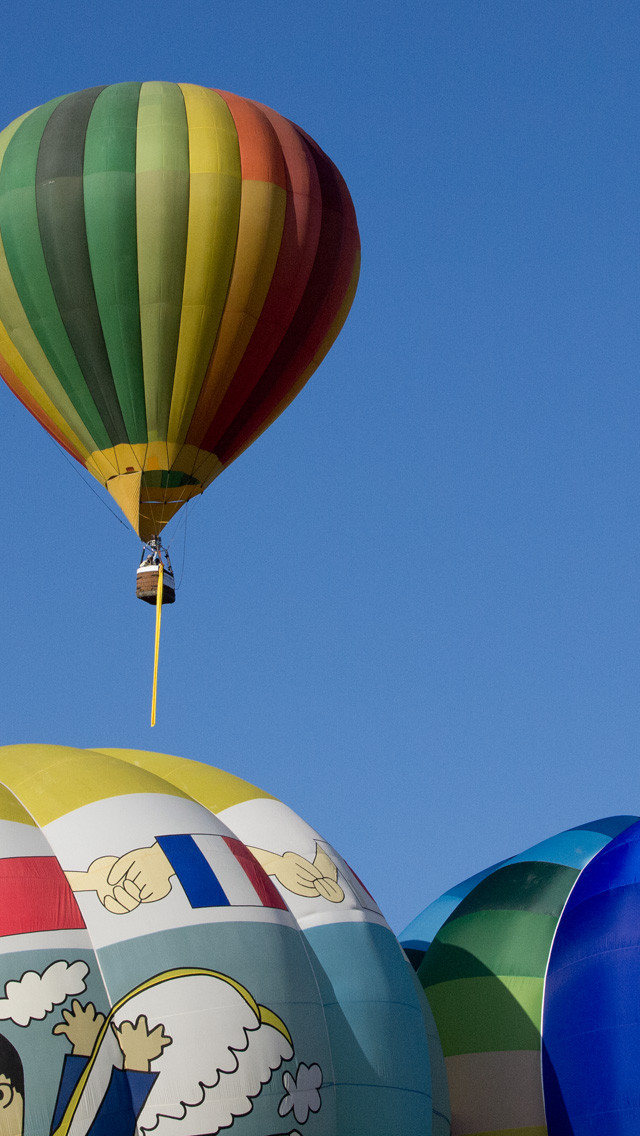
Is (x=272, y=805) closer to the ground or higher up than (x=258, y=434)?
closer to the ground

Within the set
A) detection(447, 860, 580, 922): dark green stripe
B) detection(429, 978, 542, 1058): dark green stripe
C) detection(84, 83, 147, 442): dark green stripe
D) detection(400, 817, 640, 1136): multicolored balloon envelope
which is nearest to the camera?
detection(400, 817, 640, 1136): multicolored balloon envelope

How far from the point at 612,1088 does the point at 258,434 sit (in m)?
8.23

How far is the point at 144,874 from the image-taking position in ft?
26.5

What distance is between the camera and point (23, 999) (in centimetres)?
745

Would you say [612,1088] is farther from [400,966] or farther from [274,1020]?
[274,1020]

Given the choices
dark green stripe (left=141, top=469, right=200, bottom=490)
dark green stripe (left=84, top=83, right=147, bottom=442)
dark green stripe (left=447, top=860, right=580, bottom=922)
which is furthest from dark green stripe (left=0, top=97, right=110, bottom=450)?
dark green stripe (left=447, top=860, right=580, bottom=922)

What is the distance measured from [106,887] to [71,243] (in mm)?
8265

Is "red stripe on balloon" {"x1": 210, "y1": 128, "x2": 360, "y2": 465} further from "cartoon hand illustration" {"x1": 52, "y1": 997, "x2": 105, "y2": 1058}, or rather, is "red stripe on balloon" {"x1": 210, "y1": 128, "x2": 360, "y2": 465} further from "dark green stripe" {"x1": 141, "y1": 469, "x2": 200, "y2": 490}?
"cartoon hand illustration" {"x1": 52, "y1": 997, "x2": 105, "y2": 1058}

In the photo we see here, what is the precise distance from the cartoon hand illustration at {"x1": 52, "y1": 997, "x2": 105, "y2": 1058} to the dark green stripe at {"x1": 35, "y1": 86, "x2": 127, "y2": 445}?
28.3 ft

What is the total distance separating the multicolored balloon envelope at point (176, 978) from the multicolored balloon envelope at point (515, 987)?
151 centimetres

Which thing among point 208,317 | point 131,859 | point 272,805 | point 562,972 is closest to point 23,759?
point 131,859

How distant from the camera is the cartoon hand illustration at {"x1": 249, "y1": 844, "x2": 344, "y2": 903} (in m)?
8.99

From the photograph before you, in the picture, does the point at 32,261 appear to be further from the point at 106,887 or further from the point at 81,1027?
the point at 81,1027

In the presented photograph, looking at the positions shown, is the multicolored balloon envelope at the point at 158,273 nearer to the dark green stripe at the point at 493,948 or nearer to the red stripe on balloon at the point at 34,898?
the dark green stripe at the point at 493,948
